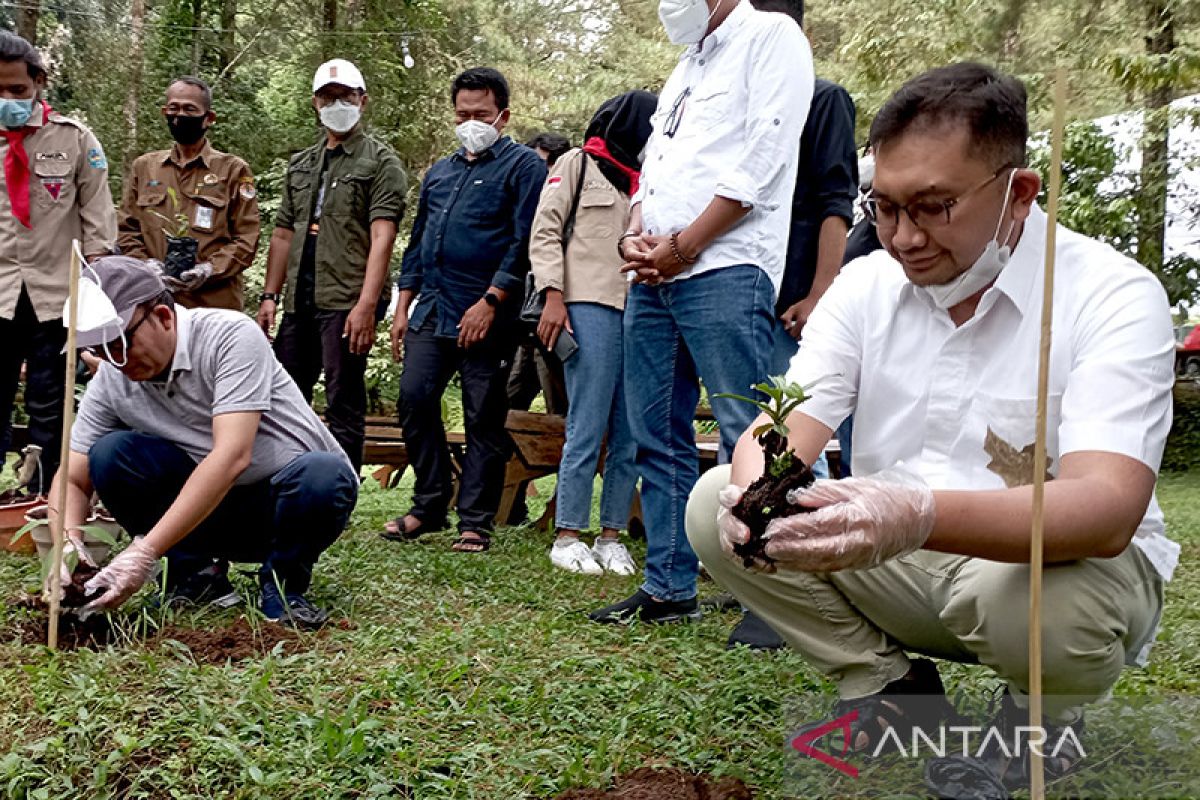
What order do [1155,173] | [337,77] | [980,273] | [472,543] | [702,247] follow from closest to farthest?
1. [980,273]
2. [702,247]
3. [472,543]
4. [337,77]
5. [1155,173]

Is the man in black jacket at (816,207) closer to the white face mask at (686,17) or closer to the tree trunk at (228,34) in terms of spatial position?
the white face mask at (686,17)

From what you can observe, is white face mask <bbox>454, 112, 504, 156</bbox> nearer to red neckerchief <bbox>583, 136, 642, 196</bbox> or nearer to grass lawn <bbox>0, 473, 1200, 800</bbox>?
red neckerchief <bbox>583, 136, 642, 196</bbox>

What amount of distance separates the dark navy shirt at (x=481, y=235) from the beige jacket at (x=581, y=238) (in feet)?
0.81

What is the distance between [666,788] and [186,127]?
424cm

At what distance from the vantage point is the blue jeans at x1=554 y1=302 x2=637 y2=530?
473 cm

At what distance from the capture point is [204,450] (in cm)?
359

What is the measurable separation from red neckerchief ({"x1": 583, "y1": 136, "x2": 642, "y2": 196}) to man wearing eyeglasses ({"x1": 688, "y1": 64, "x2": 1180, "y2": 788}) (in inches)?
96.0

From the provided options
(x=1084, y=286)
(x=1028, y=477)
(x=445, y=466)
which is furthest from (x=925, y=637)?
(x=445, y=466)

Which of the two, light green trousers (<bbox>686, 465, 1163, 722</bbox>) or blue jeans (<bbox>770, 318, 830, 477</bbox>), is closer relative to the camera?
light green trousers (<bbox>686, 465, 1163, 722</bbox>)

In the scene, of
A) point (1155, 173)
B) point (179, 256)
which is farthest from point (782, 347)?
point (1155, 173)

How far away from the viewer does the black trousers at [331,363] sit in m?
5.52

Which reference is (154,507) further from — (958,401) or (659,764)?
(958,401)

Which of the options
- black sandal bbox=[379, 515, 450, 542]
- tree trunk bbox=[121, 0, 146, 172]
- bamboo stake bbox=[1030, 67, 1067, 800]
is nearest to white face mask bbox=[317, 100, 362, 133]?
black sandal bbox=[379, 515, 450, 542]

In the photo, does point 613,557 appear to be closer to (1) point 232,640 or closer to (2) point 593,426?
(2) point 593,426
